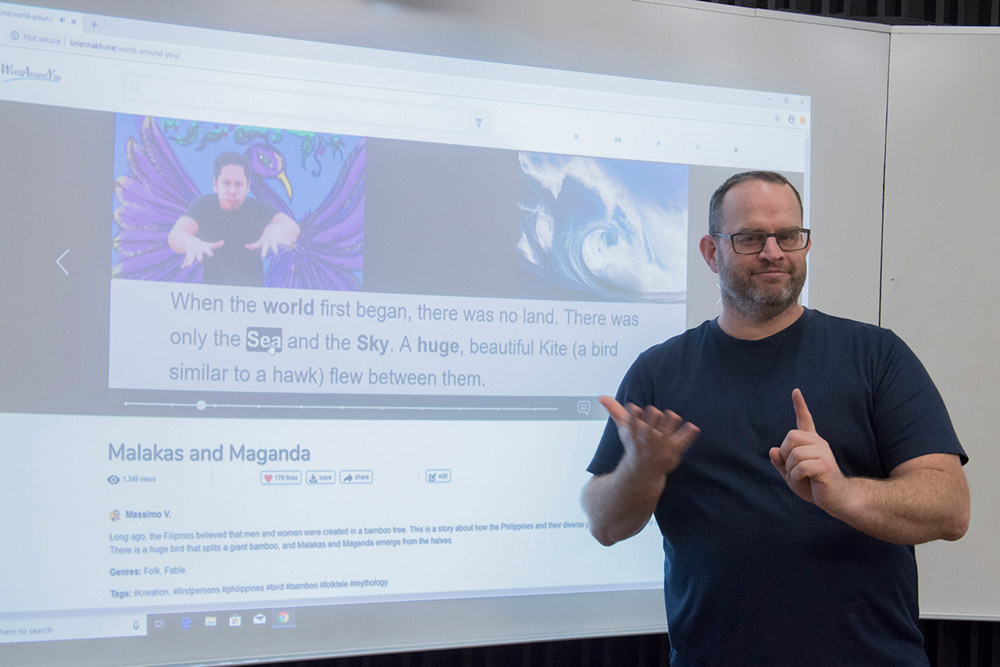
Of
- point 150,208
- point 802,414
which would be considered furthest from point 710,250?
point 150,208

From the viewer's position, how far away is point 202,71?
2.00 m

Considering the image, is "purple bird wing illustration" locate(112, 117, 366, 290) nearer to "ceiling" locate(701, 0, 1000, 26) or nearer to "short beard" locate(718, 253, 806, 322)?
"short beard" locate(718, 253, 806, 322)

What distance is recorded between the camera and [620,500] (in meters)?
1.73

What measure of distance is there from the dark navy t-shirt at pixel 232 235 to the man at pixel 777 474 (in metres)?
1.02

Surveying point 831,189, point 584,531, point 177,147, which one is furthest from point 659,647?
point 177,147

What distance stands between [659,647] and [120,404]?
2.03m

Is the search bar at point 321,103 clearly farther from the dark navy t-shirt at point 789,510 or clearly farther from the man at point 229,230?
the dark navy t-shirt at point 789,510

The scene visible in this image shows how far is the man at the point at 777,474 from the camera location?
160 centimetres

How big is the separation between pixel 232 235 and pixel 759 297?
52.4 inches

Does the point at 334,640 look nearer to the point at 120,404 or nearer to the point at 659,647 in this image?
the point at 120,404

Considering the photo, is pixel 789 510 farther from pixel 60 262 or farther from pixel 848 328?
pixel 60 262

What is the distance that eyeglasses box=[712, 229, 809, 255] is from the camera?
183 centimetres

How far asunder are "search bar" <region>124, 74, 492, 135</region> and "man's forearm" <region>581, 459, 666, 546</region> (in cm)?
106

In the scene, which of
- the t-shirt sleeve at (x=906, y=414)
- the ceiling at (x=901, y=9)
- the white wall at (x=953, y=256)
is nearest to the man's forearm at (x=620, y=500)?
the t-shirt sleeve at (x=906, y=414)
